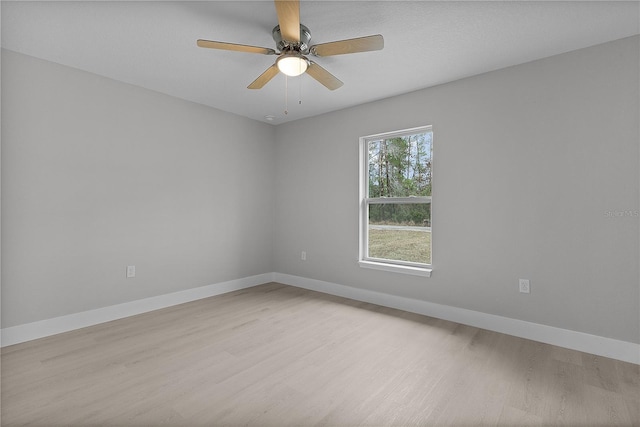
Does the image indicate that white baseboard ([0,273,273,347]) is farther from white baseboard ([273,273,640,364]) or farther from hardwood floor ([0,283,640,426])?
white baseboard ([273,273,640,364])

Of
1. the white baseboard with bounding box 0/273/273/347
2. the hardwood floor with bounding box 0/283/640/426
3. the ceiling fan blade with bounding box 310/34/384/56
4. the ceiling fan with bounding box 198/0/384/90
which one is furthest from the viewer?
the white baseboard with bounding box 0/273/273/347

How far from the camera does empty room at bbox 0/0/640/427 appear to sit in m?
1.94

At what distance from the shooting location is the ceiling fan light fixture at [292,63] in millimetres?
2177

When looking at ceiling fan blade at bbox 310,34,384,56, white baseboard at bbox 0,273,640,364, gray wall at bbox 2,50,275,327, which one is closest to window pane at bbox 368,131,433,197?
white baseboard at bbox 0,273,640,364

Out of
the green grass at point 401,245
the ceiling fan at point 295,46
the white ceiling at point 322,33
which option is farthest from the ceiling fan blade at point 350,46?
the green grass at point 401,245

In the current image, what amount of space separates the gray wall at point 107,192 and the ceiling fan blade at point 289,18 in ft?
7.41

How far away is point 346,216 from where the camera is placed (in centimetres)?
401

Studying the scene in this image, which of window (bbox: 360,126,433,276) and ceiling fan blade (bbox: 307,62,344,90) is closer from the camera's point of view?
ceiling fan blade (bbox: 307,62,344,90)

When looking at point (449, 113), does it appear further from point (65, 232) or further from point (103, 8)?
point (65, 232)

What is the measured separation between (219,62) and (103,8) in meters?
0.90

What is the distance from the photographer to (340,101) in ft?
12.2

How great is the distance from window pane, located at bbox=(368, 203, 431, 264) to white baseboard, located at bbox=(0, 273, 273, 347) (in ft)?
6.88

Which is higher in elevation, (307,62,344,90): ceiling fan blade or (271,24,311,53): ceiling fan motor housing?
(271,24,311,53): ceiling fan motor housing

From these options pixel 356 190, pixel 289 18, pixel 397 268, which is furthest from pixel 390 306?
pixel 289 18
